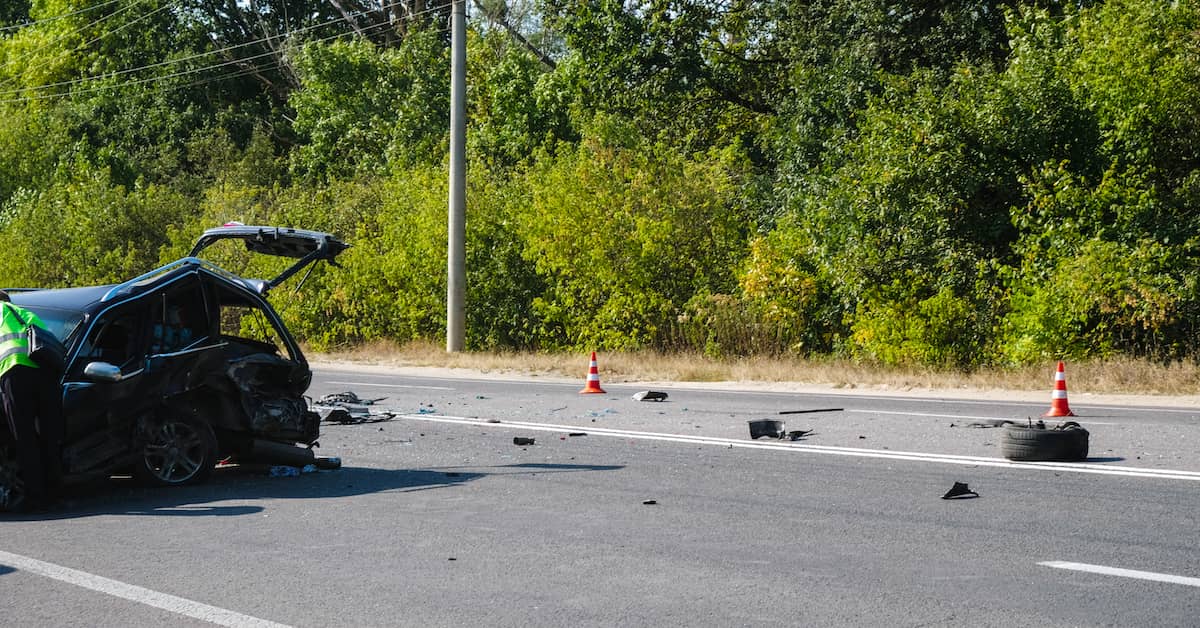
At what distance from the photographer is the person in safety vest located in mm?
8672

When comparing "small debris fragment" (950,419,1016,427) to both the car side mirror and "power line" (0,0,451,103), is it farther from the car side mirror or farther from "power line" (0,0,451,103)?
"power line" (0,0,451,103)

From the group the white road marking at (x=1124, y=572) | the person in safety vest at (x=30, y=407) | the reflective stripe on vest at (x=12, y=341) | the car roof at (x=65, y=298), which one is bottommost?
the white road marking at (x=1124, y=572)

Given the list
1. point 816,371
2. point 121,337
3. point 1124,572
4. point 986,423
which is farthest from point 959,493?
point 816,371

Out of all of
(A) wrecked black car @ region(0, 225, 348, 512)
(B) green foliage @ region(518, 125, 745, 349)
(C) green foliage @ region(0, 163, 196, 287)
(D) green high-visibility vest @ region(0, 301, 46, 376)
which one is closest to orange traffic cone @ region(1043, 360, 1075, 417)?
(A) wrecked black car @ region(0, 225, 348, 512)

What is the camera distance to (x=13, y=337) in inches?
346

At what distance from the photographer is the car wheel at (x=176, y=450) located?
32.0ft

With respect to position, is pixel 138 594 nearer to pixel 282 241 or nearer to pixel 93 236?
pixel 282 241

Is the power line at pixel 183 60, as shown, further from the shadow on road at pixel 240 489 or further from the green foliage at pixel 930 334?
the shadow on road at pixel 240 489

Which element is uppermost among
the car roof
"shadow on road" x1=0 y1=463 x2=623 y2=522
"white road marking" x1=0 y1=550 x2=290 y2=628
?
the car roof

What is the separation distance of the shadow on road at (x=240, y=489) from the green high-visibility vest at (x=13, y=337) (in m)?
1.08

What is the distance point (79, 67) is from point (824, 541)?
216 feet

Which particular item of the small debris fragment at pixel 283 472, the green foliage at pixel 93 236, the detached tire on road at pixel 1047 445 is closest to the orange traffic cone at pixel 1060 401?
the detached tire on road at pixel 1047 445

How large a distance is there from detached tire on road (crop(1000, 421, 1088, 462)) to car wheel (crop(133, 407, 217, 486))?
6649 millimetres

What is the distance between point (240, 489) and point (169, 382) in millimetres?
1000
